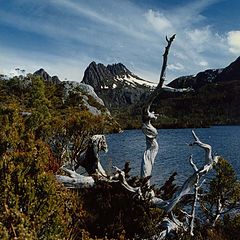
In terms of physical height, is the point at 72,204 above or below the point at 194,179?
below

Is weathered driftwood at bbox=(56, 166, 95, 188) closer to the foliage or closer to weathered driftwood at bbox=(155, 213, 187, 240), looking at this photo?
weathered driftwood at bbox=(155, 213, 187, 240)

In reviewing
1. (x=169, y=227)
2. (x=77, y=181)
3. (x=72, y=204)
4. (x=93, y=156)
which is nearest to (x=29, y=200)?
(x=72, y=204)

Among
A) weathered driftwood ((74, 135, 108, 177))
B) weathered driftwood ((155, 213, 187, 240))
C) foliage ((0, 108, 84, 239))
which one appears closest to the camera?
foliage ((0, 108, 84, 239))

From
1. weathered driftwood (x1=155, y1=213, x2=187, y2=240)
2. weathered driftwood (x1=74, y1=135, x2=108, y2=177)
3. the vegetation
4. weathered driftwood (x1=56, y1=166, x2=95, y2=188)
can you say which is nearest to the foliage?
the vegetation

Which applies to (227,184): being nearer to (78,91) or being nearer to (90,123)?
(90,123)

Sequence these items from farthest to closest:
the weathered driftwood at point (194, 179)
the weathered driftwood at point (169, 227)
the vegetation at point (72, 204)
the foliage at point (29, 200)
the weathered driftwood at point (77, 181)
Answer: the weathered driftwood at point (77, 181)
the weathered driftwood at point (194, 179)
the weathered driftwood at point (169, 227)
the vegetation at point (72, 204)
the foliage at point (29, 200)

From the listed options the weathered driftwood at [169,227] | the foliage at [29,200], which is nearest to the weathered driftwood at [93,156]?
the weathered driftwood at [169,227]

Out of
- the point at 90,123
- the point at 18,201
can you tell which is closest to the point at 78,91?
the point at 90,123

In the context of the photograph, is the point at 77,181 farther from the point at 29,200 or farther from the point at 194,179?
the point at 29,200

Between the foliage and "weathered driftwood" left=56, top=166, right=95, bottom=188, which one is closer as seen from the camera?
the foliage

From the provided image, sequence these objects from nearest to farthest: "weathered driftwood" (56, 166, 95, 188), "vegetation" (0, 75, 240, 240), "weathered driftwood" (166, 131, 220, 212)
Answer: "vegetation" (0, 75, 240, 240), "weathered driftwood" (166, 131, 220, 212), "weathered driftwood" (56, 166, 95, 188)

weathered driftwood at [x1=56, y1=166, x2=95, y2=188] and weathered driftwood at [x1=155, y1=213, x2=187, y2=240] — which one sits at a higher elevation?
weathered driftwood at [x1=56, y1=166, x2=95, y2=188]

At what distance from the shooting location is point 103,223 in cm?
1110

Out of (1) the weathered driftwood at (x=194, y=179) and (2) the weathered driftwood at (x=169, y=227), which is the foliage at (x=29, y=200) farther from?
(1) the weathered driftwood at (x=194, y=179)
